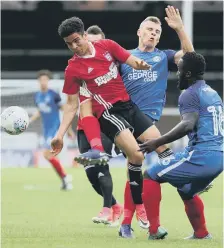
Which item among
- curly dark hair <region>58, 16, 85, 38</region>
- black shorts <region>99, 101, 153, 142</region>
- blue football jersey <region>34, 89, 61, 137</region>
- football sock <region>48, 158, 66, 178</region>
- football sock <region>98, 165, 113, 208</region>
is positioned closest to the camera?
curly dark hair <region>58, 16, 85, 38</region>

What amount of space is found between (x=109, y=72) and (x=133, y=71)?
0.59 metres

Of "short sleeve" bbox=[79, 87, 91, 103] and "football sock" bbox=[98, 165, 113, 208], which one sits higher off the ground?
"short sleeve" bbox=[79, 87, 91, 103]

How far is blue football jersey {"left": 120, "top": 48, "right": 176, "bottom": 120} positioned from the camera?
30.4 ft

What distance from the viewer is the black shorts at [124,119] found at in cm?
869

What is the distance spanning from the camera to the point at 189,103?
7.71m

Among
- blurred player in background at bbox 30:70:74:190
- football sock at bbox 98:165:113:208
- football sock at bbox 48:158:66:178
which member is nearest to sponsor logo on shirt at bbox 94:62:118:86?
football sock at bbox 98:165:113:208

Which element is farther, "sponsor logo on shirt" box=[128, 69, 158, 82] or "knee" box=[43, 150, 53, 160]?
"knee" box=[43, 150, 53, 160]

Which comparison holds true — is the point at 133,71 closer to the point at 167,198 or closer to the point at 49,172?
the point at 167,198

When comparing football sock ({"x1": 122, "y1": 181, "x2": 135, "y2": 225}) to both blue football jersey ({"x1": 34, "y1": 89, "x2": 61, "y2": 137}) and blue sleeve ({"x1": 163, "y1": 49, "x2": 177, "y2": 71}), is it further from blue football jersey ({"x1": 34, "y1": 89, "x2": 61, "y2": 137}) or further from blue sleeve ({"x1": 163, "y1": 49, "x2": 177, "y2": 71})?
blue football jersey ({"x1": 34, "y1": 89, "x2": 61, "y2": 137})

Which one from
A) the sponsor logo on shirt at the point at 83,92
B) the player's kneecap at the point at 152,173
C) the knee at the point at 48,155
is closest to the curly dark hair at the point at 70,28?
the sponsor logo on shirt at the point at 83,92

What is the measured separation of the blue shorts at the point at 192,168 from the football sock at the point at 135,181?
31.5 inches

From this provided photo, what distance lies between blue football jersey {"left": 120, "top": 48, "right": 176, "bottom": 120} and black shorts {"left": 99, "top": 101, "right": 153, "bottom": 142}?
354mm

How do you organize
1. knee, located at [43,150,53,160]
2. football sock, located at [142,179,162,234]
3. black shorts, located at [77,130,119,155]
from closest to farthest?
1. football sock, located at [142,179,162,234]
2. black shorts, located at [77,130,119,155]
3. knee, located at [43,150,53,160]

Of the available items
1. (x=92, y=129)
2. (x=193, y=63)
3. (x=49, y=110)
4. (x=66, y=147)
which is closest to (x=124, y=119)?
(x=92, y=129)
